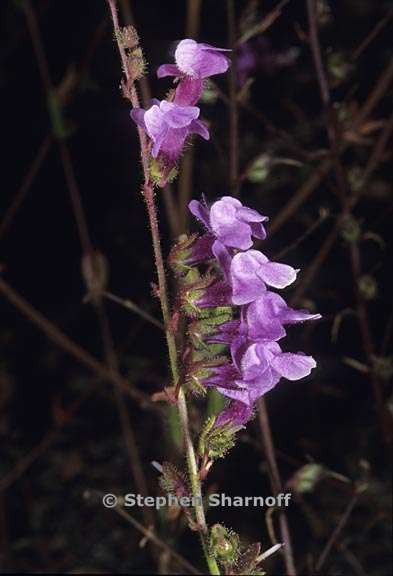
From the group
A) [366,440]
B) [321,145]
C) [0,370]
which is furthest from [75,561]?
[321,145]

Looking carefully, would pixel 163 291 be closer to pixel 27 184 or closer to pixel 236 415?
pixel 236 415

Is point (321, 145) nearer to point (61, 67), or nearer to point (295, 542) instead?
point (61, 67)

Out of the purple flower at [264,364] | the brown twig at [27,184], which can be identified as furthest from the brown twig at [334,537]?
the brown twig at [27,184]

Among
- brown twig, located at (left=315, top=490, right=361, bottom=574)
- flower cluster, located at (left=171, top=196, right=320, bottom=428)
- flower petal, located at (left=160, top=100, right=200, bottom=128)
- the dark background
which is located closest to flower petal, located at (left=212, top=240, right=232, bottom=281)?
flower cluster, located at (left=171, top=196, right=320, bottom=428)

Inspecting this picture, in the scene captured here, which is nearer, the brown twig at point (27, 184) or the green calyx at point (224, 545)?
the green calyx at point (224, 545)

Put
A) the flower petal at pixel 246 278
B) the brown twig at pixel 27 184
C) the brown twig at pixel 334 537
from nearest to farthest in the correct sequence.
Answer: the flower petal at pixel 246 278, the brown twig at pixel 334 537, the brown twig at pixel 27 184

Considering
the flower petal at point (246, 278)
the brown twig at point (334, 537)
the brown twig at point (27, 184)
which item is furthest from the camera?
the brown twig at point (27, 184)

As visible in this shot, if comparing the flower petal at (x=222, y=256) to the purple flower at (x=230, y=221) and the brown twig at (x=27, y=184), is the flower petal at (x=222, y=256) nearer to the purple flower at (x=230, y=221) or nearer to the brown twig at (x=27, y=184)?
the purple flower at (x=230, y=221)

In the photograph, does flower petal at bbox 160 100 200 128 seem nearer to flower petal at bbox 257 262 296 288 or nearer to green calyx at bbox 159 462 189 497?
flower petal at bbox 257 262 296 288
